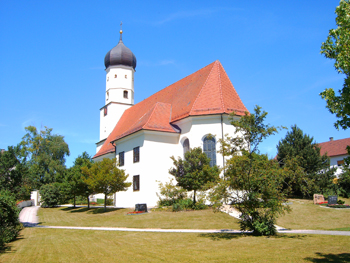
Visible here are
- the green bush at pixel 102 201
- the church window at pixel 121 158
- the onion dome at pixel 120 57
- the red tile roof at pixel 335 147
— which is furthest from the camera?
the red tile roof at pixel 335 147

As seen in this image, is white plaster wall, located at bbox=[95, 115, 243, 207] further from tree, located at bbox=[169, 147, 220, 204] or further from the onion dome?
the onion dome

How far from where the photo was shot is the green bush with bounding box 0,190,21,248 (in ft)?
36.7

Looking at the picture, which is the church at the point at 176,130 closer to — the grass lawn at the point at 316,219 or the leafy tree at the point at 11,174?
the grass lawn at the point at 316,219

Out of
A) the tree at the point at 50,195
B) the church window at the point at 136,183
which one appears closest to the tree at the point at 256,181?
Result: the church window at the point at 136,183

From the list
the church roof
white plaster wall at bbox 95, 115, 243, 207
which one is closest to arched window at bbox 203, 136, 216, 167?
white plaster wall at bbox 95, 115, 243, 207

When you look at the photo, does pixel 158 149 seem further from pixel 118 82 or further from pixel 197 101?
pixel 118 82

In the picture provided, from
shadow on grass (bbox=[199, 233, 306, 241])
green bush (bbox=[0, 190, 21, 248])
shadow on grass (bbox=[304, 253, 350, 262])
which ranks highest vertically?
green bush (bbox=[0, 190, 21, 248])

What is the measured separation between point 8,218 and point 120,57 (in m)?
31.5

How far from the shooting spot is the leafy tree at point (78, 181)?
26484 millimetres

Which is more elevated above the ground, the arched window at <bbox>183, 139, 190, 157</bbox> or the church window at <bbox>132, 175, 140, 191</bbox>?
the arched window at <bbox>183, 139, 190, 157</bbox>

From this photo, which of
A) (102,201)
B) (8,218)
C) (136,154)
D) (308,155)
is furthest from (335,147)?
(8,218)

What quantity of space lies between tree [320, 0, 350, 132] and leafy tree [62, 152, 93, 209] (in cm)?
2148

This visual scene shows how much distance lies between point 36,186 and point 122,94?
57.3 ft

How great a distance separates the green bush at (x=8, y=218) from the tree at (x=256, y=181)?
7822 millimetres
